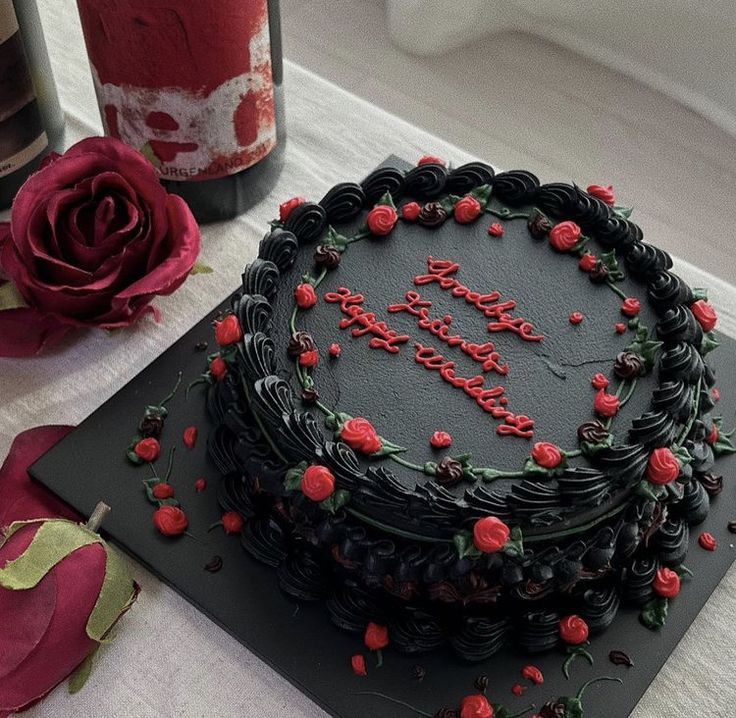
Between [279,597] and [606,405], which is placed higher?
[606,405]

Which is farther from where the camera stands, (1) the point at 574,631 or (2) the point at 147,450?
(2) the point at 147,450

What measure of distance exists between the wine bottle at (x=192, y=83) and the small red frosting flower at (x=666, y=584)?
0.59m

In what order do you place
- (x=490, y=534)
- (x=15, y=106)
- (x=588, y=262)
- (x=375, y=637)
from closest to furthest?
A: (x=490, y=534) → (x=375, y=637) → (x=588, y=262) → (x=15, y=106)

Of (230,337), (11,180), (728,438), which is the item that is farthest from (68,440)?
(728,438)

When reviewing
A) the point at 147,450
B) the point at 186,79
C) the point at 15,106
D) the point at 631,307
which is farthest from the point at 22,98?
the point at 631,307

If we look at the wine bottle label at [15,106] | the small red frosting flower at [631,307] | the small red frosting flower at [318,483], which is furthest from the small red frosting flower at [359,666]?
the wine bottle label at [15,106]

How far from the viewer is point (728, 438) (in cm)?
100

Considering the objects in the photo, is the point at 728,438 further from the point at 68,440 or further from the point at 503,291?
the point at 68,440

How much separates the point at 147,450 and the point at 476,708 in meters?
0.37

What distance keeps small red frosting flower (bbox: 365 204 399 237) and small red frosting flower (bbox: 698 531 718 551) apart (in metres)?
0.40

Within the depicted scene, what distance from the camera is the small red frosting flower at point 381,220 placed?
3.18 ft

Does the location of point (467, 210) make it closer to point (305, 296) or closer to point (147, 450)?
point (305, 296)

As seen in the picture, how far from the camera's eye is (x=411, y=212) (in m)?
0.99

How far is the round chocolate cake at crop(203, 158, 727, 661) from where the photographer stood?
795 millimetres
